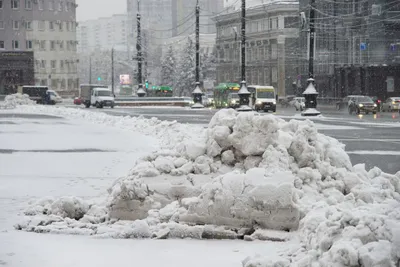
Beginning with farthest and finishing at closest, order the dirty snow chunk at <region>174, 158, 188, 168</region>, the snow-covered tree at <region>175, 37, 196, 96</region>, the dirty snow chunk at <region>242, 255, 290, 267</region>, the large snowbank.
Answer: the snow-covered tree at <region>175, 37, 196, 96</region> → the dirty snow chunk at <region>174, 158, 188, 168</region> → the large snowbank → the dirty snow chunk at <region>242, 255, 290, 267</region>

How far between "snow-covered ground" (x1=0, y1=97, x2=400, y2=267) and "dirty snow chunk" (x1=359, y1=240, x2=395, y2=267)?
241 millimetres

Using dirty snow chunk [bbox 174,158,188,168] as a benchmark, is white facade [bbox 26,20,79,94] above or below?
above

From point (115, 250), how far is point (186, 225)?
3.88 ft

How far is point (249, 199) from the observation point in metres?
9.06

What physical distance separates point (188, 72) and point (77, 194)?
102m

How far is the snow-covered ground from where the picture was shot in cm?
691

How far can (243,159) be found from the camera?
11.1 m

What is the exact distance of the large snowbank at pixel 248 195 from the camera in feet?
23.8

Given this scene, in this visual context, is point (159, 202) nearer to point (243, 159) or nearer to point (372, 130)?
point (243, 159)

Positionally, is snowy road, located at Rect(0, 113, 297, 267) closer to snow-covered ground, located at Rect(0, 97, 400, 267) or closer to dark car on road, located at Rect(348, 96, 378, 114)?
snow-covered ground, located at Rect(0, 97, 400, 267)

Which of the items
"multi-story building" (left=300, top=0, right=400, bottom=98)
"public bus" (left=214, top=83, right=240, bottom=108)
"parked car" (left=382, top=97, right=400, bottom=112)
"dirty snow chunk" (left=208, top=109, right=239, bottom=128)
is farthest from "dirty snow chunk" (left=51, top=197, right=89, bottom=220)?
"multi-story building" (left=300, top=0, right=400, bottom=98)

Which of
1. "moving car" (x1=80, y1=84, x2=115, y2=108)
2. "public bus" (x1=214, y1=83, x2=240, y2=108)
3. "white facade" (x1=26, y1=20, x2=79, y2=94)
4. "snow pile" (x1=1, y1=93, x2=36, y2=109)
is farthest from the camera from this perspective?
"white facade" (x1=26, y1=20, x2=79, y2=94)

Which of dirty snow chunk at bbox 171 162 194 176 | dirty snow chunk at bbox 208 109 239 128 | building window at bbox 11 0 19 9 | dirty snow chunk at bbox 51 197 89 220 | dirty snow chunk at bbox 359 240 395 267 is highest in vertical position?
building window at bbox 11 0 19 9

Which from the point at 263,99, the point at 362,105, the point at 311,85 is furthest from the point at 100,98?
the point at 311,85
